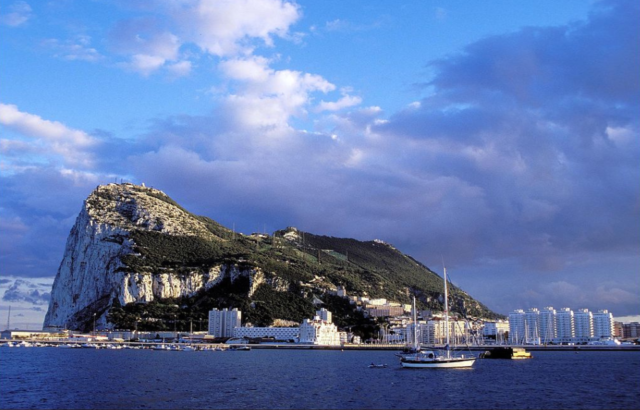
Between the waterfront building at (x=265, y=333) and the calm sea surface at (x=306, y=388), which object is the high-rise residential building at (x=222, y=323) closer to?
the waterfront building at (x=265, y=333)

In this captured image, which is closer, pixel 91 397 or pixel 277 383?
pixel 91 397

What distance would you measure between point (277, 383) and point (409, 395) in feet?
53.6

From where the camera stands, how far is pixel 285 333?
200 metres

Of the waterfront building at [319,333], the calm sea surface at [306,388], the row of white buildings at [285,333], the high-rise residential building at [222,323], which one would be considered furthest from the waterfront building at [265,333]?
the calm sea surface at [306,388]

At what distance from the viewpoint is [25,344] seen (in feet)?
563

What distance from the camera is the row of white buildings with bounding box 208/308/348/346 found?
19275cm

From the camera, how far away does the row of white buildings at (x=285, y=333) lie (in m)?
193

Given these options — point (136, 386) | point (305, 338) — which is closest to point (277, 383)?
point (136, 386)

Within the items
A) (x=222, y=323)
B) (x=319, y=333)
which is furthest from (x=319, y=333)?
(x=222, y=323)

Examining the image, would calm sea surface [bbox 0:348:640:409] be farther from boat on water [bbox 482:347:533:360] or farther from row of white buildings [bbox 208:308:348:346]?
row of white buildings [bbox 208:308:348:346]

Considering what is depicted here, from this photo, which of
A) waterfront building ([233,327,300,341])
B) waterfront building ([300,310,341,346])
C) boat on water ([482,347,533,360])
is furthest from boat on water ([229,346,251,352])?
boat on water ([482,347,533,360])

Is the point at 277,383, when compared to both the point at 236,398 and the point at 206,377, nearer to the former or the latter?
the point at 206,377

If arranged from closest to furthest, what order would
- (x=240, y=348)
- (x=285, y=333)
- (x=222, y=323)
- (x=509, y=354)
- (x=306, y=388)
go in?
(x=306, y=388) → (x=509, y=354) → (x=240, y=348) → (x=222, y=323) → (x=285, y=333)

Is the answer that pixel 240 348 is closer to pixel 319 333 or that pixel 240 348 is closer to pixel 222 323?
pixel 319 333
